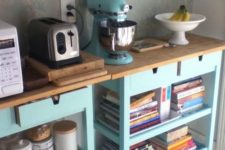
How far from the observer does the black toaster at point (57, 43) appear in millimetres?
1254

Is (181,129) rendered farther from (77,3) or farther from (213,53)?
(77,3)

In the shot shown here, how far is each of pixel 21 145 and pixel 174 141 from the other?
99 cm

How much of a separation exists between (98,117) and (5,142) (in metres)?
0.55

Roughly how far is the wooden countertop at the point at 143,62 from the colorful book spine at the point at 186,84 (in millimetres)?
255

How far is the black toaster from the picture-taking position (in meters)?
1.25

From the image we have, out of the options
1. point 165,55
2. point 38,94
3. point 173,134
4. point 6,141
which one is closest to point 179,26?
point 165,55

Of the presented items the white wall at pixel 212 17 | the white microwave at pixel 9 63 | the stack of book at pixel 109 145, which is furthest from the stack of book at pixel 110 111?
the white wall at pixel 212 17

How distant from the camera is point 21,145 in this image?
1.38 meters

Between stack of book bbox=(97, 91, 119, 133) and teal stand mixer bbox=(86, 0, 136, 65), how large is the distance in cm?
31

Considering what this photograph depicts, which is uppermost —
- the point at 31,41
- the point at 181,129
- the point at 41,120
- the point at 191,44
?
the point at 31,41

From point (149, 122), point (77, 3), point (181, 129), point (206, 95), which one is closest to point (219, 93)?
point (206, 95)

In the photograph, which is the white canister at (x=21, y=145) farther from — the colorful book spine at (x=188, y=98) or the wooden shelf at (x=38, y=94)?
the colorful book spine at (x=188, y=98)

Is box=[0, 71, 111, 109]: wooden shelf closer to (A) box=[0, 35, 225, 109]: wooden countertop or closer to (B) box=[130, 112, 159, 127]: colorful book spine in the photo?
(A) box=[0, 35, 225, 109]: wooden countertop

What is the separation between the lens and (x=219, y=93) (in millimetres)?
2111
